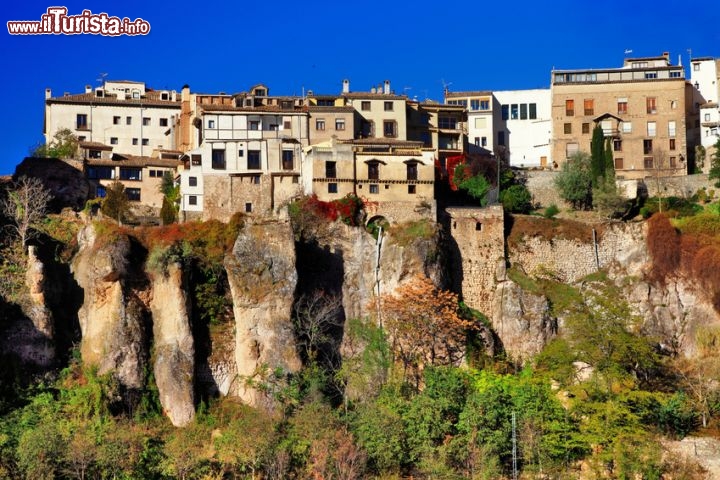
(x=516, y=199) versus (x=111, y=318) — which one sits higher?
(x=516, y=199)

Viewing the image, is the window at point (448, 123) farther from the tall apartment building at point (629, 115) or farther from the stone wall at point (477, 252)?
the stone wall at point (477, 252)

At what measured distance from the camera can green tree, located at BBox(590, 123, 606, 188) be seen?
82625 millimetres

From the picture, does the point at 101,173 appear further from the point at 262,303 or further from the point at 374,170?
the point at 262,303

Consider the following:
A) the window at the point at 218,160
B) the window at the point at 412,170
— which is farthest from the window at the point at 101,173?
the window at the point at 412,170

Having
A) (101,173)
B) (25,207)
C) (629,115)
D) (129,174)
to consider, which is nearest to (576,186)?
(629,115)

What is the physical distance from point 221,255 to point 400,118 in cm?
2074

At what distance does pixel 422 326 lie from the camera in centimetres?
6775

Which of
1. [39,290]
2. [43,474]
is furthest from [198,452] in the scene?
[39,290]

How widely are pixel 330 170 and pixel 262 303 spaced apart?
399 inches

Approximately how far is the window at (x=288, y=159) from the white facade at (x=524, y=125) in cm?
2120

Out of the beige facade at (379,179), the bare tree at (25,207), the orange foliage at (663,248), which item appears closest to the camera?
the bare tree at (25,207)

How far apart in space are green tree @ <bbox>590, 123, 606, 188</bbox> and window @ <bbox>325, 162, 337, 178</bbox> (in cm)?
1746

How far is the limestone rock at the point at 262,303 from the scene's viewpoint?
66.1 metres

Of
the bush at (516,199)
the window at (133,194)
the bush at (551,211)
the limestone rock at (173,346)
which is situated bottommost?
the limestone rock at (173,346)
